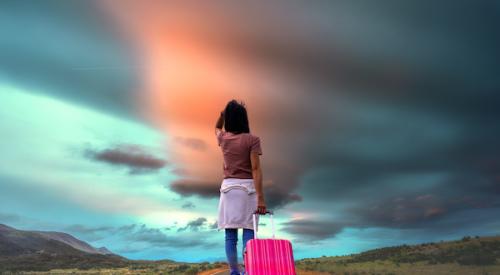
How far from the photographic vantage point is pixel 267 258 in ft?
26.2

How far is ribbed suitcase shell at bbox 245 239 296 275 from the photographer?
26.0 ft

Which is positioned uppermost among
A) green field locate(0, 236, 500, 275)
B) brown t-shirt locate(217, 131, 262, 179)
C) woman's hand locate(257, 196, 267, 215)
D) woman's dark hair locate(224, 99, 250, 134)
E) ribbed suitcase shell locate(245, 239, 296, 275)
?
green field locate(0, 236, 500, 275)

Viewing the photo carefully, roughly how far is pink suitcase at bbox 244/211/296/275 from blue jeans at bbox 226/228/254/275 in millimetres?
743

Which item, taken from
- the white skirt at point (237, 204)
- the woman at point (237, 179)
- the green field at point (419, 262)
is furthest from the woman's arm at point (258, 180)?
the green field at point (419, 262)

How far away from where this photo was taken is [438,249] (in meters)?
64.9

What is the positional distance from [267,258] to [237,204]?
1153 millimetres

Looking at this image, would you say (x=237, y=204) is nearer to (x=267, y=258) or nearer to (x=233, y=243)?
(x=233, y=243)

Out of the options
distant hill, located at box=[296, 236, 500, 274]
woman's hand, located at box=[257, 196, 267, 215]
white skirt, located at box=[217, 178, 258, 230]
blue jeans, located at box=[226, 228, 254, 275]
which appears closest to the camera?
woman's hand, located at box=[257, 196, 267, 215]

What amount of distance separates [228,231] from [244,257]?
73cm

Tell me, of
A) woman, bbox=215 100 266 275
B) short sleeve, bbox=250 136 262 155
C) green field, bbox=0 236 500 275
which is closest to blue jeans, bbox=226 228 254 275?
woman, bbox=215 100 266 275

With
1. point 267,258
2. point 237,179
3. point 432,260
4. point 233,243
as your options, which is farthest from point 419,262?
point 267,258

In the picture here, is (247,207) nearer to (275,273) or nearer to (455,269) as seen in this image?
(275,273)

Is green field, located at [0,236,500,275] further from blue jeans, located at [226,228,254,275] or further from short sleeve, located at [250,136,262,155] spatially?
short sleeve, located at [250,136,262,155]

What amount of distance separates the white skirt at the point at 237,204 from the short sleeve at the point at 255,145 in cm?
53
